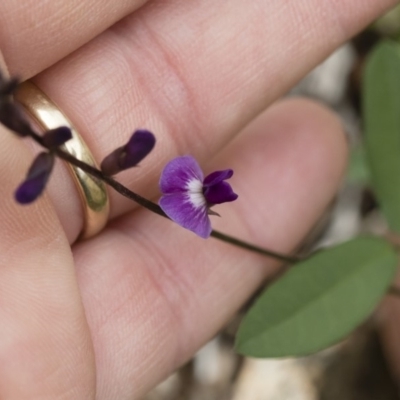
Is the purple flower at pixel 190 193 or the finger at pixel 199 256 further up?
the purple flower at pixel 190 193

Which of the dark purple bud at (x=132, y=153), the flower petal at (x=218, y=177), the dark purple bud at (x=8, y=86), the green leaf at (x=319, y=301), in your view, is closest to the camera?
the dark purple bud at (x=8, y=86)

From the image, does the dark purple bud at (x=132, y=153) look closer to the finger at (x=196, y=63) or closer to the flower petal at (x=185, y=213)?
the flower petal at (x=185, y=213)

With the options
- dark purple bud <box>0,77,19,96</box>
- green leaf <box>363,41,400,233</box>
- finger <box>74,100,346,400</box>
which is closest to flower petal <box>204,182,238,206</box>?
dark purple bud <box>0,77,19,96</box>

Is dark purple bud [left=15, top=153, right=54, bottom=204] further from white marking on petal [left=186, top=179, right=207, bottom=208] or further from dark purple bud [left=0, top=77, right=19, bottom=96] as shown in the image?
white marking on petal [left=186, top=179, right=207, bottom=208]

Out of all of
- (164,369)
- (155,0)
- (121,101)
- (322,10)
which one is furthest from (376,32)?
(164,369)

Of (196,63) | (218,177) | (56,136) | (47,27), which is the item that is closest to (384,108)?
(196,63)

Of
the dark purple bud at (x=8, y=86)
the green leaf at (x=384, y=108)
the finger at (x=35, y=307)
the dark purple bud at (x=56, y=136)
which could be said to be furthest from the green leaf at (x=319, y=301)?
the dark purple bud at (x=8, y=86)

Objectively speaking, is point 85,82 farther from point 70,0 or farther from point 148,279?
point 148,279
